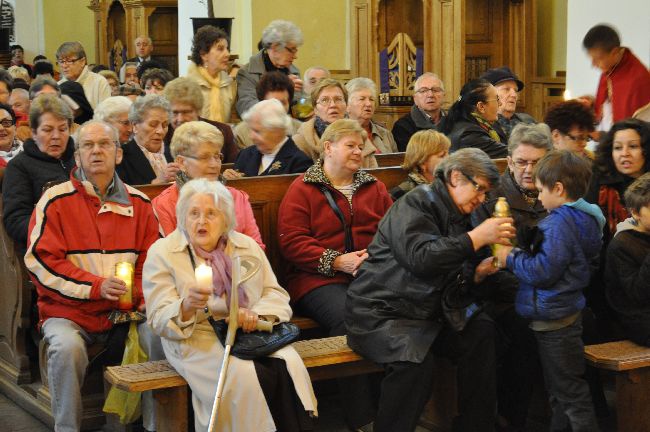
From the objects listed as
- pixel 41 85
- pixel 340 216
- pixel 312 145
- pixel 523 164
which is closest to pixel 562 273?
pixel 523 164

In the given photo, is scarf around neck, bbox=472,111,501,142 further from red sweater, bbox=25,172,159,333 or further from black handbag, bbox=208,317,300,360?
black handbag, bbox=208,317,300,360

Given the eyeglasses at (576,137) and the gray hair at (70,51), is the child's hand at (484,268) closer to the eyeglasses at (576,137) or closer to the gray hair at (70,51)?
the eyeglasses at (576,137)

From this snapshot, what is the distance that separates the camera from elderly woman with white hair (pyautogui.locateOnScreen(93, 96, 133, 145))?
586 centimetres

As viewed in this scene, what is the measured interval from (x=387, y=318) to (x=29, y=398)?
185cm

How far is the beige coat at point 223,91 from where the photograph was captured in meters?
7.25

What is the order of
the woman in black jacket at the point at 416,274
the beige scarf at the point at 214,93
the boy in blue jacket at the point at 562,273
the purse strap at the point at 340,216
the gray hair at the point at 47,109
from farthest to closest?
1. the beige scarf at the point at 214,93
2. the gray hair at the point at 47,109
3. the purse strap at the point at 340,216
4. the boy in blue jacket at the point at 562,273
5. the woman in black jacket at the point at 416,274

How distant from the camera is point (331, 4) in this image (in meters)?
12.8

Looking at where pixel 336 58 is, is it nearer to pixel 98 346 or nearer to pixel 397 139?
pixel 397 139

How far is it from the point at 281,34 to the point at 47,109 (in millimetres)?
2446

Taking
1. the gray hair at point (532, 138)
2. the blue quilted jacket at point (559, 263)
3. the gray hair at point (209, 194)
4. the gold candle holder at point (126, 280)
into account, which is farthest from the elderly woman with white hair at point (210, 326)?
the gray hair at point (532, 138)

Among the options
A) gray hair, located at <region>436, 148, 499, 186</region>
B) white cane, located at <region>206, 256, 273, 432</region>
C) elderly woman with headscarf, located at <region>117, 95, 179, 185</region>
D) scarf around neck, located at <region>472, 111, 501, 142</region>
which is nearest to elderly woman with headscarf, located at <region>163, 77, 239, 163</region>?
elderly woman with headscarf, located at <region>117, 95, 179, 185</region>

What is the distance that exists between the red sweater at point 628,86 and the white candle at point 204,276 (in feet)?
11.3

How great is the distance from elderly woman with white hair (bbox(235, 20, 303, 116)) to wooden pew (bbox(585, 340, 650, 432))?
3.27 m

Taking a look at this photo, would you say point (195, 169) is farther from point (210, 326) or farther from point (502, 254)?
point (502, 254)
